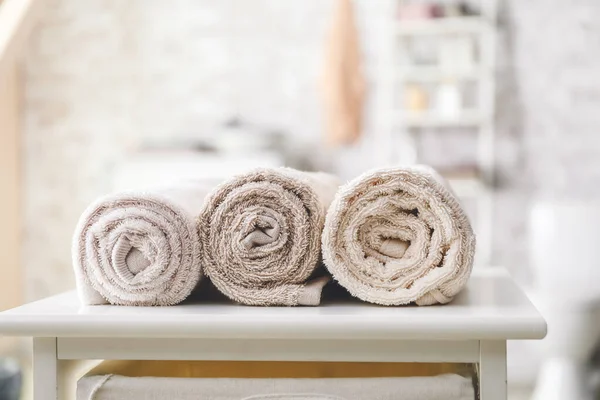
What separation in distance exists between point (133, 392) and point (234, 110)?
297 cm

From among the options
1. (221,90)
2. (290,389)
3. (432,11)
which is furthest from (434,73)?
(290,389)

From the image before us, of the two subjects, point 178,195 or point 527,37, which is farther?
point 527,37

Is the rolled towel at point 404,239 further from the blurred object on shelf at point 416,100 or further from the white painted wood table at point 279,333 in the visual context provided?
the blurred object on shelf at point 416,100

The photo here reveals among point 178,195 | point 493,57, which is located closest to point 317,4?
point 493,57

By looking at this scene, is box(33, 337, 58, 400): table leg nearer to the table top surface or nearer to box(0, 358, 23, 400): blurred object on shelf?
the table top surface

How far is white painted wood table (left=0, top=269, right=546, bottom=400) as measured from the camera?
2.05 feet

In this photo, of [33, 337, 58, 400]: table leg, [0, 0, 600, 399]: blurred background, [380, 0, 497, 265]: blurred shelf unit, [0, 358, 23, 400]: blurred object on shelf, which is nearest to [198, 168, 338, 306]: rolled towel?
[33, 337, 58, 400]: table leg

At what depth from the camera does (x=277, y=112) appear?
11.6 ft

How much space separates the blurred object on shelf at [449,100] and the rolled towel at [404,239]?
263cm

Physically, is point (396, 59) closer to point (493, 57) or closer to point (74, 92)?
point (493, 57)

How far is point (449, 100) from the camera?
3271 millimetres

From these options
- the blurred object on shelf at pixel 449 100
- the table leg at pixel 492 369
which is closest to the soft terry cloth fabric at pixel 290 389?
the table leg at pixel 492 369

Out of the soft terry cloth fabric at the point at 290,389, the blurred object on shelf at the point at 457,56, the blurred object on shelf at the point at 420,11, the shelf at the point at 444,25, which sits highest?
the blurred object on shelf at the point at 420,11

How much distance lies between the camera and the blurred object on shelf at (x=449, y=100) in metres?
3.26
